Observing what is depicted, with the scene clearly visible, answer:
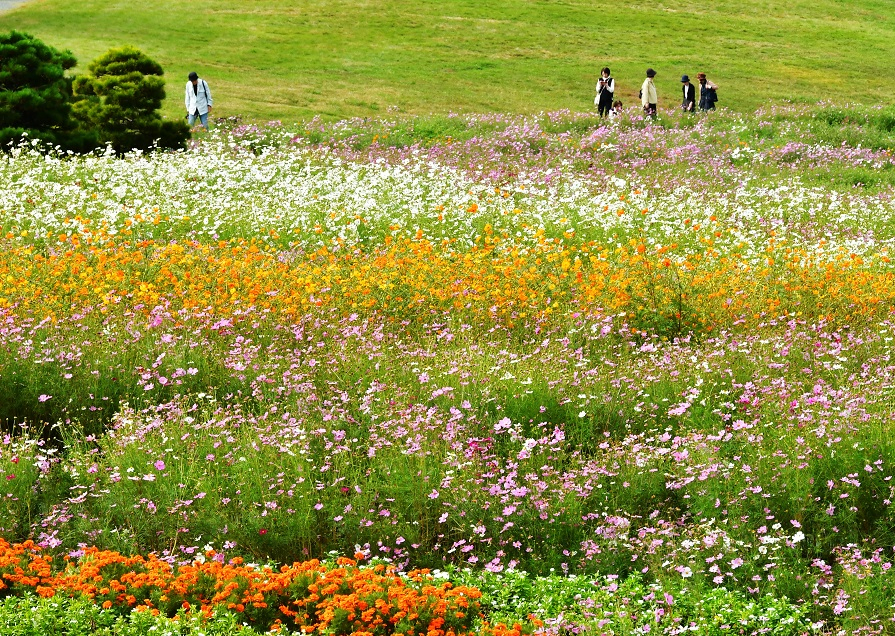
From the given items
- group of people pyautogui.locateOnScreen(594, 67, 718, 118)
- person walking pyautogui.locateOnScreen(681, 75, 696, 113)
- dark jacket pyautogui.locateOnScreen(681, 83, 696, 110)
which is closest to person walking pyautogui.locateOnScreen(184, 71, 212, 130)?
group of people pyautogui.locateOnScreen(594, 67, 718, 118)

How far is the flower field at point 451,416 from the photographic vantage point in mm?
4965

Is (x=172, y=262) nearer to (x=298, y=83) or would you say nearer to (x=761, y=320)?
(x=761, y=320)

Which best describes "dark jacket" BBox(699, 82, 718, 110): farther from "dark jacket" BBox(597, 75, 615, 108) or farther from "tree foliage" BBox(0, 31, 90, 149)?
"tree foliage" BBox(0, 31, 90, 149)

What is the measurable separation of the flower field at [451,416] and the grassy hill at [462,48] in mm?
18027

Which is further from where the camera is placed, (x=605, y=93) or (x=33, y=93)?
(x=605, y=93)

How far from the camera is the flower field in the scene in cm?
496

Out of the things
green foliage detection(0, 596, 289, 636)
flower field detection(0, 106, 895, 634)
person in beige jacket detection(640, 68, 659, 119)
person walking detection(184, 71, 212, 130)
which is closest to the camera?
green foliage detection(0, 596, 289, 636)

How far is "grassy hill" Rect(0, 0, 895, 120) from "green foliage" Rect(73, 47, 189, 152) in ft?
17.4

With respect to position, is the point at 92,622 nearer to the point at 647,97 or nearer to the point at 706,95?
the point at 647,97

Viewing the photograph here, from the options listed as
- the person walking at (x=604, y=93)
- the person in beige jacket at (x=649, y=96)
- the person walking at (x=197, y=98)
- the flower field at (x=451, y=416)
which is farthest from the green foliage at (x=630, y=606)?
the person walking at (x=604, y=93)

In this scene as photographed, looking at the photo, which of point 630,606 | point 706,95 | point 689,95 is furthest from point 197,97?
point 630,606

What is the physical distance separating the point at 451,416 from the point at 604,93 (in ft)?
68.1

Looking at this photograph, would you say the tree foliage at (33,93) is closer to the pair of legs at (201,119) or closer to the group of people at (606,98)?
the group of people at (606,98)

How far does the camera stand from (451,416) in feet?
22.0
